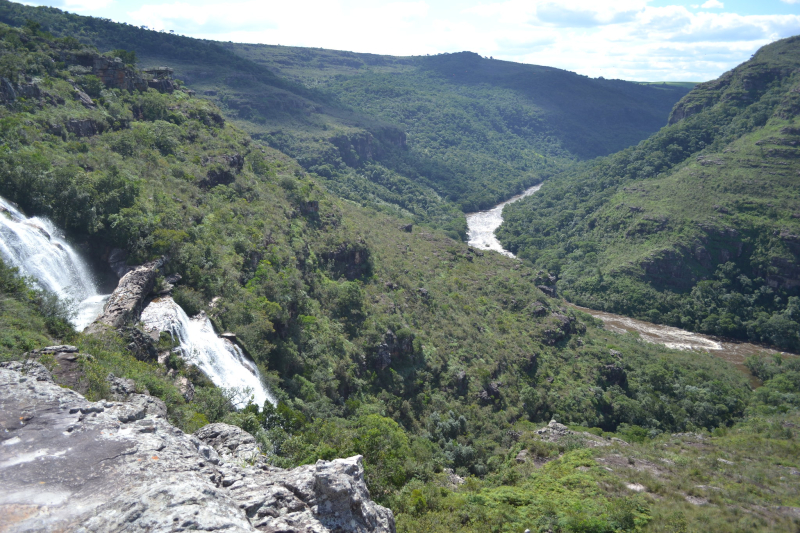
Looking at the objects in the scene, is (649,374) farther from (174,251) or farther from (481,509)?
(174,251)

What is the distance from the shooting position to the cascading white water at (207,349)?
29.5 m

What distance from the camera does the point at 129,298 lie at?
29.6m

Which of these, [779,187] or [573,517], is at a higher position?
[779,187]

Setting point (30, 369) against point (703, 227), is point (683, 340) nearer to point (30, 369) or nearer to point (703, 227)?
point (703, 227)

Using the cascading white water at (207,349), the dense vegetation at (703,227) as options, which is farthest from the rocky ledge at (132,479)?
the dense vegetation at (703,227)

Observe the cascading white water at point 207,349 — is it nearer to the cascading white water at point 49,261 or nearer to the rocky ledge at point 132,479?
the cascading white water at point 49,261

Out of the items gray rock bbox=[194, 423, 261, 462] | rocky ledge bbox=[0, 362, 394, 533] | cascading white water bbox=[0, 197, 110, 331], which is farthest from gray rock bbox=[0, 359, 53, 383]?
cascading white water bbox=[0, 197, 110, 331]

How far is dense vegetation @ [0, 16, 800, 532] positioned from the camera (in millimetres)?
26172

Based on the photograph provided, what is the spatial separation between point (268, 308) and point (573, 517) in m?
28.1

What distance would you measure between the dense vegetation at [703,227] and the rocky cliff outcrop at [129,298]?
94.9m

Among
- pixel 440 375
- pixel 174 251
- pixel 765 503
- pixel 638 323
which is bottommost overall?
pixel 638 323

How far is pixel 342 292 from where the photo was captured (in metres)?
54.9

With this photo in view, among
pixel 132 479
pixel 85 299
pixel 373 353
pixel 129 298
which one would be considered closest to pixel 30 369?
pixel 132 479

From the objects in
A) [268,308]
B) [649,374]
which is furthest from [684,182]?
[268,308]
